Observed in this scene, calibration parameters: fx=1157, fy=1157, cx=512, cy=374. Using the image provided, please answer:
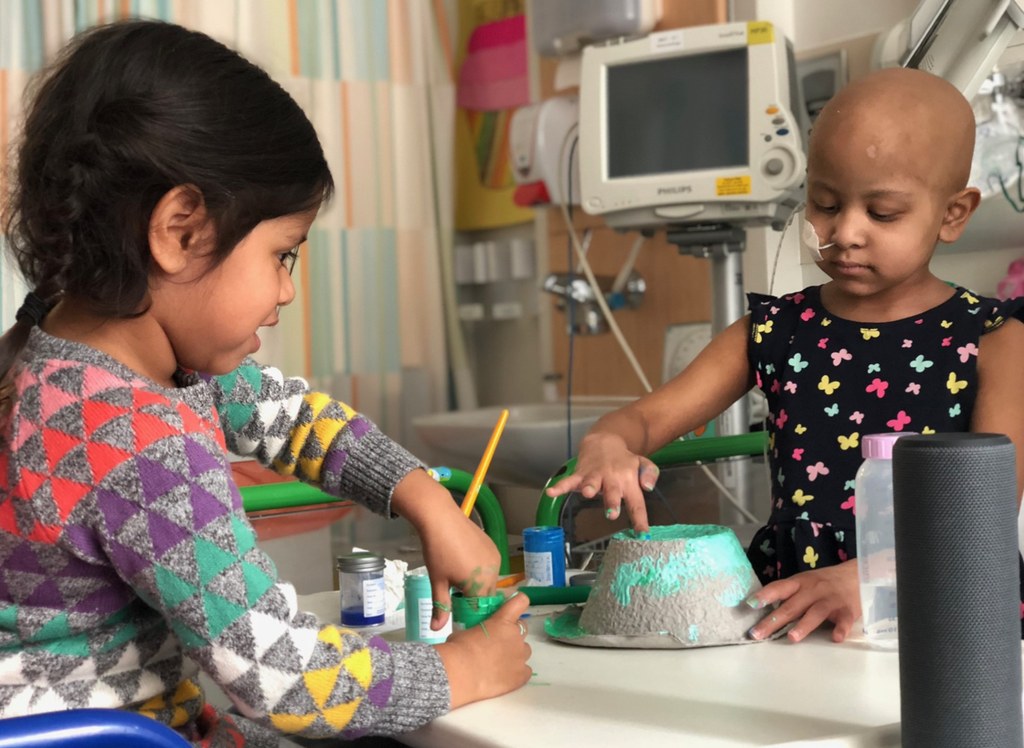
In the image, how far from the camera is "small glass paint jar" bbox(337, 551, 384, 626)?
110 cm

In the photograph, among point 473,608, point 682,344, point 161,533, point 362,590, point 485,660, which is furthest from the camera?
point 682,344

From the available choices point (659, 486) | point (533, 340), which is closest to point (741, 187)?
point (659, 486)

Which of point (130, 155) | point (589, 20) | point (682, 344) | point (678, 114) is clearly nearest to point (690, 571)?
point (130, 155)

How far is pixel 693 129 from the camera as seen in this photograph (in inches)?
90.6

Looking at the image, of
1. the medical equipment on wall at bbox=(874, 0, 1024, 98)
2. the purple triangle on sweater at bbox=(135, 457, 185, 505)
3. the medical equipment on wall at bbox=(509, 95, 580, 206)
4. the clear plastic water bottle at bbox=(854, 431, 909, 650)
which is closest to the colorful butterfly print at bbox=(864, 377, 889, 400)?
the clear plastic water bottle at bbox=(854, 431, 909, 650)

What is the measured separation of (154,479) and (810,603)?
54 cm

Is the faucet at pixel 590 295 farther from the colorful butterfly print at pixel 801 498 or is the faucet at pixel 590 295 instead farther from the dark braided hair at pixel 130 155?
the dark braided hair at pixel 130 155

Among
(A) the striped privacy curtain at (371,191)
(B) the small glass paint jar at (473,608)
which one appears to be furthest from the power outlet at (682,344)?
(B) the small glass paint jar at (473,608)

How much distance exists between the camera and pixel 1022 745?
25.6 inches

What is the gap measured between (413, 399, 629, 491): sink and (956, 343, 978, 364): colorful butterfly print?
3.90 ft

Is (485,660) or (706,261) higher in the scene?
(706,261)

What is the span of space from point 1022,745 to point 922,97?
75cm

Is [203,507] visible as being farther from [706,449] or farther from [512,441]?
[512,441]

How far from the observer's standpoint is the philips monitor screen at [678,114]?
88.3 inches
